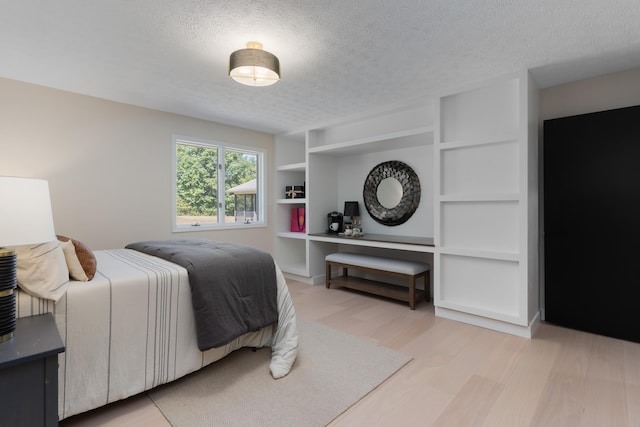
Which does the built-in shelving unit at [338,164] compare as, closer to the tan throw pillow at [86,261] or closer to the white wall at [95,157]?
the white wall at [95,157]

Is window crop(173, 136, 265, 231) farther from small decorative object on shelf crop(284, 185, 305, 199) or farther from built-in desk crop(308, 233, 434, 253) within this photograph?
built-in desk crop(308, 233, 434, 253)

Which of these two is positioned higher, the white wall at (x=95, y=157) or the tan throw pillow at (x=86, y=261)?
the white wall at (x=95, y=157)

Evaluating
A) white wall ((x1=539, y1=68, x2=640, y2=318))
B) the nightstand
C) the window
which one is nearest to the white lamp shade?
the nightstand

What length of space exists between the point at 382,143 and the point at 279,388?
2.84 meters

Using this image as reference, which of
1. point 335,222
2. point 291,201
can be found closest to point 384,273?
point 335,222

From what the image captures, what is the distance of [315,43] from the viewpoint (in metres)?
2.16

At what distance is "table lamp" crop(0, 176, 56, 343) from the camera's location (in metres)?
1.17

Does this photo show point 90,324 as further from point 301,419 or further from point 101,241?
point 101,241

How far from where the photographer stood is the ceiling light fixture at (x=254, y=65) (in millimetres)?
2031

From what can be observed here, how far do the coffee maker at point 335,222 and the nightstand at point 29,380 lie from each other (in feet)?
11.5

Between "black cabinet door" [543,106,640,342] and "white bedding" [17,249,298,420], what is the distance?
2.56 m

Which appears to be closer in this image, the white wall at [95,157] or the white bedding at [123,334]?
the white bedding at [123,334]

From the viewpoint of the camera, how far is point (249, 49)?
80.7 inches

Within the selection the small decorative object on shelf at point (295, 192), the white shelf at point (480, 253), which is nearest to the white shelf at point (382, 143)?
the small decorative object on shelf at point (295, 192)
